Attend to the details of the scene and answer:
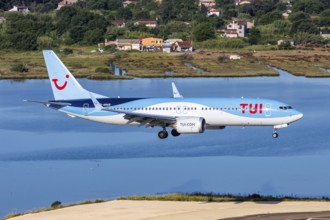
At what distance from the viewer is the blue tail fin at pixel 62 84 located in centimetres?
10550

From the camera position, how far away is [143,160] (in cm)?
11944

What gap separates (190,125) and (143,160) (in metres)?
22.7

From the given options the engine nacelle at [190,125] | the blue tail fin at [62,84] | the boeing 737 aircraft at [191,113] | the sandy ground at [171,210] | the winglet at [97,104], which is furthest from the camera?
the blue tail fin at [62,84]

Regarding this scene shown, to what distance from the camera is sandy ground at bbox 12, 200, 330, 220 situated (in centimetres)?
8488

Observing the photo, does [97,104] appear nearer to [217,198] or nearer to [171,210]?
[217,198]

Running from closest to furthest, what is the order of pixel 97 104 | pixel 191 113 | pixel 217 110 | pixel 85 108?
pixel 217 110, pixel 191 113, pixel 97 104, pixel 85 108

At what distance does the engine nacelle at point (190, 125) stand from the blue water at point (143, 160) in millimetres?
8307

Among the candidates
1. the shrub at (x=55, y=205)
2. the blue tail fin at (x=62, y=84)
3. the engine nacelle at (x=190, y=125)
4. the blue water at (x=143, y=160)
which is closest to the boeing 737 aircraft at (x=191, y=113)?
the engine nacelle at (x=190, y=125)

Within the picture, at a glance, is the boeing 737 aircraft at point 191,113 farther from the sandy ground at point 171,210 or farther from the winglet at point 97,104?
the sandy ground at point 171,210

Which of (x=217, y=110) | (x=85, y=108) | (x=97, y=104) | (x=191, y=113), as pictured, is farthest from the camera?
(x=85, y=108)

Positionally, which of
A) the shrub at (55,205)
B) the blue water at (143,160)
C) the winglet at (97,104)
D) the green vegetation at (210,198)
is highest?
the winglet at (97,104)

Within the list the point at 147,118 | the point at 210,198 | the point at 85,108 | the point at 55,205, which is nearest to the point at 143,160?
the point at 85,108

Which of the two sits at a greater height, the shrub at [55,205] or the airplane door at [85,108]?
the airplane door at [85,108]

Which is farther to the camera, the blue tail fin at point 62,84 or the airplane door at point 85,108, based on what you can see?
the blue tail fin at point 62,84
